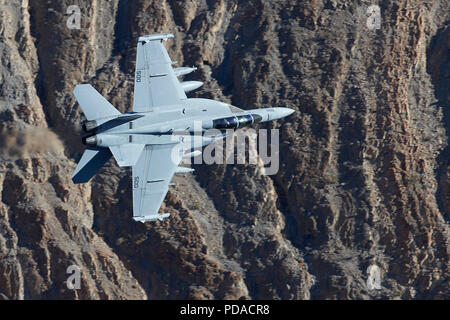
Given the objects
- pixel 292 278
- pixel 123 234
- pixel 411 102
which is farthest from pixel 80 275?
pixel 411 102

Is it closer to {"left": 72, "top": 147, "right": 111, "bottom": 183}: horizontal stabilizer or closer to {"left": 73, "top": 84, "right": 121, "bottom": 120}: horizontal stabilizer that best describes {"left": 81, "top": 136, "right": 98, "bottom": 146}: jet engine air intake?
{"left": 72, "top": 147, "right": 111, "bottom": 183}: horizontal stabilizer

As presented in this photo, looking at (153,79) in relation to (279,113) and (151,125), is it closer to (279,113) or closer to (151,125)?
(151,125)

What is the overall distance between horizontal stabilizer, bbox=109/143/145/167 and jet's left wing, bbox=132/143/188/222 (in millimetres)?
759

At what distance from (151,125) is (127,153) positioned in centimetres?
223

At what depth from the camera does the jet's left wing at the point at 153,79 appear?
83750mm

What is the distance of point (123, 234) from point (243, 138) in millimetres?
10662

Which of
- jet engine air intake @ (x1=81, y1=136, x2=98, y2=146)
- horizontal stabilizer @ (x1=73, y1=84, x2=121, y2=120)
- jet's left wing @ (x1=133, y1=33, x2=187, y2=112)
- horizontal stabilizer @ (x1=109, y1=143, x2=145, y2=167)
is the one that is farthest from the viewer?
jet's left wing @ (x1=133, y1=33, x2=187, y2=112)

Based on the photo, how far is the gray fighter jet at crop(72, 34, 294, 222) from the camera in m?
81.6

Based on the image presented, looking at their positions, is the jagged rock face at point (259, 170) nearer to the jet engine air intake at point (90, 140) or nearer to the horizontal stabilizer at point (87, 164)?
the horizontal stabilizer at point (87, 164)

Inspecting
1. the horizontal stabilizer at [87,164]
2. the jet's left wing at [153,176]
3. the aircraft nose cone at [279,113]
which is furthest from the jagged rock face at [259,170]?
the horizontal stabilizer at [87,164]

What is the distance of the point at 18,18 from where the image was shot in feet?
326

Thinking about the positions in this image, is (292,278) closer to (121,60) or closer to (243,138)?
(243,138)

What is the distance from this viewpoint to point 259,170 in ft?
318

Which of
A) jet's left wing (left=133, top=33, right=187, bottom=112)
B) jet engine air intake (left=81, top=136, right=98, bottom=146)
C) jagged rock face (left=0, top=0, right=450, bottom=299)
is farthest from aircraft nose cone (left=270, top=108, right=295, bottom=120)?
jet engine air intake (left=81, top=136, right=98, bottom=146)
